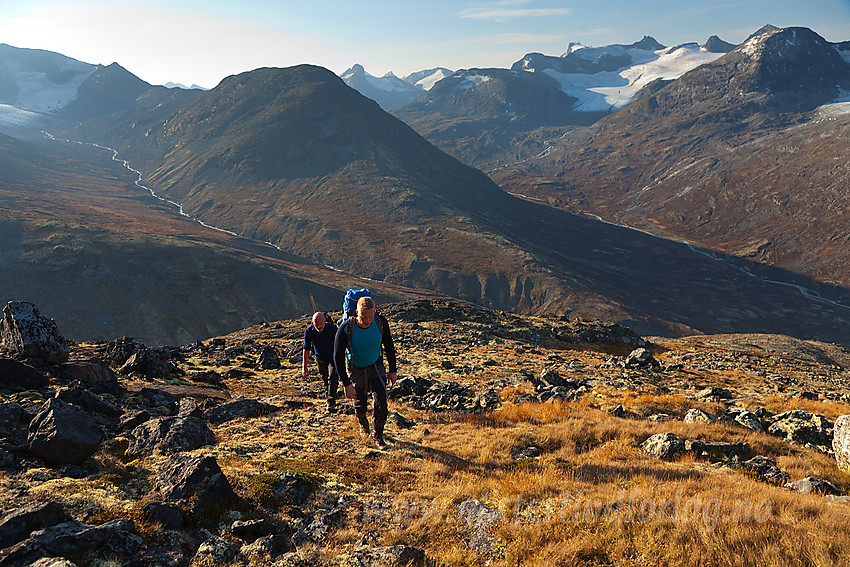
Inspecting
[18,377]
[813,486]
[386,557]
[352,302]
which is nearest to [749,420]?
[813,486]

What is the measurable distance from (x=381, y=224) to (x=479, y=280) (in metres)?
46.8

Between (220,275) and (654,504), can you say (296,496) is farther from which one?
(220,275)

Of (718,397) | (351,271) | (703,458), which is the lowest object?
(351,271)

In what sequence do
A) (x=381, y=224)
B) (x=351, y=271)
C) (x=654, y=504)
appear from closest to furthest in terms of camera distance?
(x=654, y=504) < (x=351, y=271) < (x=381, y=224)

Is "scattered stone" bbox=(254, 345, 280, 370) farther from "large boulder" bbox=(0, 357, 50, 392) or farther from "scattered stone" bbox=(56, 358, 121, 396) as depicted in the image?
"large boulder" bbox=(0, 357, 50, 392)

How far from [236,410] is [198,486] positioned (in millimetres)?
6614

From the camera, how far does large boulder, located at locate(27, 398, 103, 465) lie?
806cm

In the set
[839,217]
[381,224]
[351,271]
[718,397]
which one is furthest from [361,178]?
[839,217]

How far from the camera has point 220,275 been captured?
94188mm

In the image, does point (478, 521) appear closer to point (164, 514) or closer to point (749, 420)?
point (164, 514)

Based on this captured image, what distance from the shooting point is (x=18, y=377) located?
1335 cm

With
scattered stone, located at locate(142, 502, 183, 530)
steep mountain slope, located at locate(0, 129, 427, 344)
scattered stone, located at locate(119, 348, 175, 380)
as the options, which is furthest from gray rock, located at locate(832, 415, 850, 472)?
steep mountain slope, located at locate(0, 129, 427, 344)

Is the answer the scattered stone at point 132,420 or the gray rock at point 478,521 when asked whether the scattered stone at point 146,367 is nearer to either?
the scattered stone at point 132,420

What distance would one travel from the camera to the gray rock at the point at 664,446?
10.2 metres
